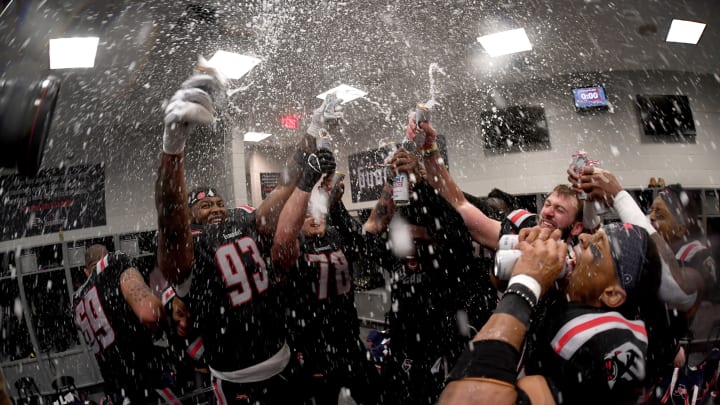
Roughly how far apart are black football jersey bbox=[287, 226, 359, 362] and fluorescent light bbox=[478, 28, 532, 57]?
197 cm

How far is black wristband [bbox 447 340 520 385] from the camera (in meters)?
0.44

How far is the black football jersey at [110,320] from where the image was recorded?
1.20 m

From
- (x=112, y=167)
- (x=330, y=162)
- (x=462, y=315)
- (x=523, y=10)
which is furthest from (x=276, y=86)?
(x=462, y=315)

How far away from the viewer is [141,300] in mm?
1085

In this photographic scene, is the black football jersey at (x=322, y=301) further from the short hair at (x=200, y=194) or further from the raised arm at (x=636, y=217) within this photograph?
the raised arm at (x=636, y=217)

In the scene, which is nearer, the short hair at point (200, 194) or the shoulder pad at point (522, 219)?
the shoulder pad at point (522, 219)

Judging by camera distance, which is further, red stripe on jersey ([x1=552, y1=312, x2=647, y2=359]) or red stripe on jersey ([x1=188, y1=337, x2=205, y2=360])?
red stripe on jersey ([x1=188, y1=337, x2=205, y2=360])

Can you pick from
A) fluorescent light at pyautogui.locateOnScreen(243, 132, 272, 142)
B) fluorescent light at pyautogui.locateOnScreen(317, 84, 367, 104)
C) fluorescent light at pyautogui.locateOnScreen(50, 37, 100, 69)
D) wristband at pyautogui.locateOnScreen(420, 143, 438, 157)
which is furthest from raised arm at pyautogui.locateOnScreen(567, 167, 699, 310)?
fluorescent light at pyautogui.locateOnScreen(243, 132, 272, 142)

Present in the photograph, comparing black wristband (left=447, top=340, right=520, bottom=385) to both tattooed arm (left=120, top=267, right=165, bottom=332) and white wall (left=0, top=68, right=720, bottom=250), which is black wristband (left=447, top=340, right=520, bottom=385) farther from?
white wall (left=0, top=68, right=720, bottom=250)

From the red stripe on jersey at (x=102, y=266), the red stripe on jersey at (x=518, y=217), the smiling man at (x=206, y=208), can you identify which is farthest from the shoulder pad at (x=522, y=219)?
the red stripe on jersey at (x=102, y=266)

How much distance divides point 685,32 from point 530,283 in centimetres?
177

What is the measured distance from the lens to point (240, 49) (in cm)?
247

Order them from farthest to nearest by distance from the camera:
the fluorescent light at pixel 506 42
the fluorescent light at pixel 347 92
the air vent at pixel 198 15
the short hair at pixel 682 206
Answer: the fluorescent light at pixel 347 92
the fluorescent light at pixel 506 42
the air vent at pixel 198 15
the short hair at pixel 682 206

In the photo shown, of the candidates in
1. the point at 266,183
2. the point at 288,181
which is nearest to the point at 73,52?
the point at 288,181
